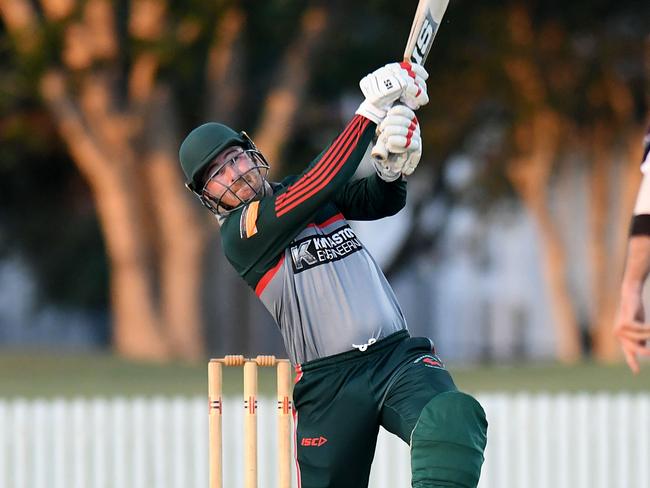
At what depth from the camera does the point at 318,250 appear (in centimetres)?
397

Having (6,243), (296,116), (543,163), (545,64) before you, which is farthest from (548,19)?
(6,243)

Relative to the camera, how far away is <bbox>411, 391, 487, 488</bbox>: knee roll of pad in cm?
361

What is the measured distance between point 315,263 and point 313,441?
19.9 inches

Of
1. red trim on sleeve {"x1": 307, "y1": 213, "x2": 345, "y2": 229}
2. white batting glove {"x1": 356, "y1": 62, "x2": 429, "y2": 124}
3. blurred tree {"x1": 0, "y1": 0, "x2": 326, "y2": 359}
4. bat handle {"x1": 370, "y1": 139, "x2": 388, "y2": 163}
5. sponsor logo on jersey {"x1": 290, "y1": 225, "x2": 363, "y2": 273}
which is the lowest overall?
sponsor logo on jersey {"x1": 290, "y1": 225, "x2": 363, "y2": 273}

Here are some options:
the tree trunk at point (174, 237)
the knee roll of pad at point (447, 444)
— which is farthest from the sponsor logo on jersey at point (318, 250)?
the tree trunk at point (174, 237)

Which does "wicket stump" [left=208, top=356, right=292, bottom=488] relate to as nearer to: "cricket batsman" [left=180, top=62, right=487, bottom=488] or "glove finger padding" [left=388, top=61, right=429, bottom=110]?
"cricket batsman" [left=180, top=62, right=487, bottom=488]

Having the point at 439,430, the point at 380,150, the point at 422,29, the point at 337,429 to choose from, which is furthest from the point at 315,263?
the point at 422,29

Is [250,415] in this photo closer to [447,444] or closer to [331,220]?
[331,220]

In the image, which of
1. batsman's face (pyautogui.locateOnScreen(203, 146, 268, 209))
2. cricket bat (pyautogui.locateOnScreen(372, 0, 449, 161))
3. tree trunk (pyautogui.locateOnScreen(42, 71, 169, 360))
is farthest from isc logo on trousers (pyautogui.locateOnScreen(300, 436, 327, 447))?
tree trunk (pyautogui.locateOnScreen(42, 71, 169, 360))

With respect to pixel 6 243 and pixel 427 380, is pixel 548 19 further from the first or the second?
pixel 427 380

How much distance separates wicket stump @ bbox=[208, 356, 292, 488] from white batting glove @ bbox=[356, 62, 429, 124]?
31.1 inches

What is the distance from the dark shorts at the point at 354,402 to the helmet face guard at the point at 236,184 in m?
0.52

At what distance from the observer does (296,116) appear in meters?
14.1

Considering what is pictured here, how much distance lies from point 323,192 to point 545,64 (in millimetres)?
12275
